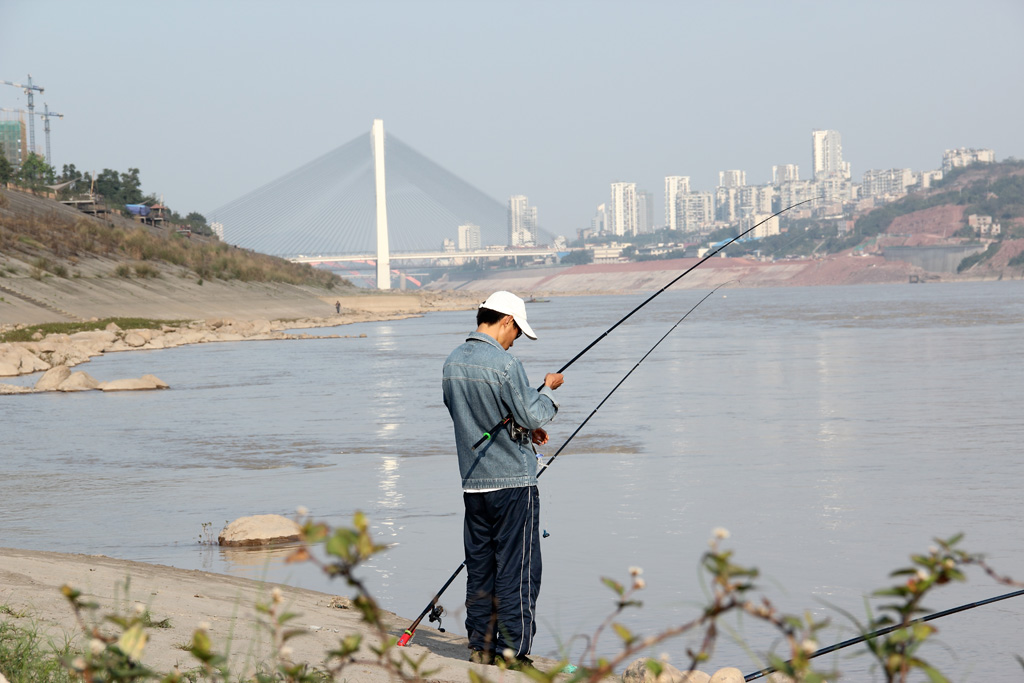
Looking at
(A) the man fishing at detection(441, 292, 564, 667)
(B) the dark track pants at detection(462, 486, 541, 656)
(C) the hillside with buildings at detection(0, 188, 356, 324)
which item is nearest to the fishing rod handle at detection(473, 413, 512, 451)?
(A) the man fishing at detection(441, 292, 564, 667)

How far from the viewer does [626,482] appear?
7.91 meters

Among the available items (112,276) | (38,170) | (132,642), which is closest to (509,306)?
(132,642)

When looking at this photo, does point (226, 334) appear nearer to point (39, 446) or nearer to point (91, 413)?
point (91, 413)

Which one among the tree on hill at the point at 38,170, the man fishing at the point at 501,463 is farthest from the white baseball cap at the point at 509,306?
the tree on hill at the point at 38,170

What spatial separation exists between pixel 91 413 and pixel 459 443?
35.8 feet

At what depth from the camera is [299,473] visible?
8781 millimetres

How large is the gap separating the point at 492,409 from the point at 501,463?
0.19 meters

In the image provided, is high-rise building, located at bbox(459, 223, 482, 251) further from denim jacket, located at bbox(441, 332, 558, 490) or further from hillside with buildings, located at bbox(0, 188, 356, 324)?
denim jacket, located at bbox(441, 332, 558, 490)

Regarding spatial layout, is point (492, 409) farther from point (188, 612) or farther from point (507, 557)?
point (188, 612)

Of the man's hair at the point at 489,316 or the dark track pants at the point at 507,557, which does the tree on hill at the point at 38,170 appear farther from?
the dark track pants at the point at 507,557

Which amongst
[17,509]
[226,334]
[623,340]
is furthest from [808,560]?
[226,334]

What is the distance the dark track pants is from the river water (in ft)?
0.90

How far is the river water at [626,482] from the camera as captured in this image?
16.2 feet

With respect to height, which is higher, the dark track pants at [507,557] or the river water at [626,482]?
the dark track pants at [507,557]
